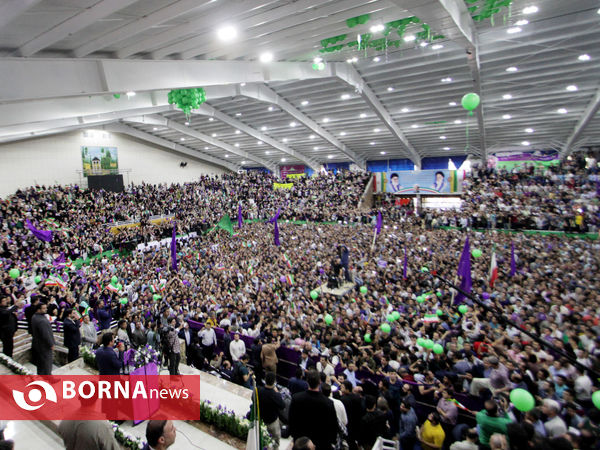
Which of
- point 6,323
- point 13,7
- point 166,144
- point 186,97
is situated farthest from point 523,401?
point 166,144

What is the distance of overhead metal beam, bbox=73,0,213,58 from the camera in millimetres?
4750

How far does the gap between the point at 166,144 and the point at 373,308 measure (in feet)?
84.7

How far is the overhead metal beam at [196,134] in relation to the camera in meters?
21.9

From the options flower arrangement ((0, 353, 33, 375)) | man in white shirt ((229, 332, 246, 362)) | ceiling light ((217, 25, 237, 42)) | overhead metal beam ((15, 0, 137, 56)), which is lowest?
man in white shirt ((229, 332, 246, 362))

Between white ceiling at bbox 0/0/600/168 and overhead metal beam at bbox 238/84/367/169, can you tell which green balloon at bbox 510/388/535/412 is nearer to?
white ceiling at bbox 0/0/600/168

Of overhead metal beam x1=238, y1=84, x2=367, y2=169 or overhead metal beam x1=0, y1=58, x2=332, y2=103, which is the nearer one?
overhead metal beam x1=0, y1=58, x2=332, y2=103

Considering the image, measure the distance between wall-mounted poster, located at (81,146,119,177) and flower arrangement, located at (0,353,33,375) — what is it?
76.3ft

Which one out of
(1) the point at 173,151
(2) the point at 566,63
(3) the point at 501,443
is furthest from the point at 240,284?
(1) the point at 173,151

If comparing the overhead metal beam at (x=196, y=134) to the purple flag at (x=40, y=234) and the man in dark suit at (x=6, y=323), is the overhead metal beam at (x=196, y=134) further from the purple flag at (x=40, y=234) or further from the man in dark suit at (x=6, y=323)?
the man in dark suit at (x=6, y=323)

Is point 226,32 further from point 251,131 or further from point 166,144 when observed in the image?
point 166,144

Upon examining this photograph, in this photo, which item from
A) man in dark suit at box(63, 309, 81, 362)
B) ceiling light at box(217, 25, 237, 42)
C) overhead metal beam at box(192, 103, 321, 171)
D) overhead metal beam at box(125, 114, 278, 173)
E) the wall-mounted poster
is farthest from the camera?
the wall-mounted poster

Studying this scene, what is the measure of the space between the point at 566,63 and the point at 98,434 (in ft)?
54.6

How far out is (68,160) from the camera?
23844 millimetres

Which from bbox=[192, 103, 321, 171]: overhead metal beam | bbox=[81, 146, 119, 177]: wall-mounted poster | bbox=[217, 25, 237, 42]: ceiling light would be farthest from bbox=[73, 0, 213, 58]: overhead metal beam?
bbox=[81, 146, 119, 177]: wall-mounted poster
